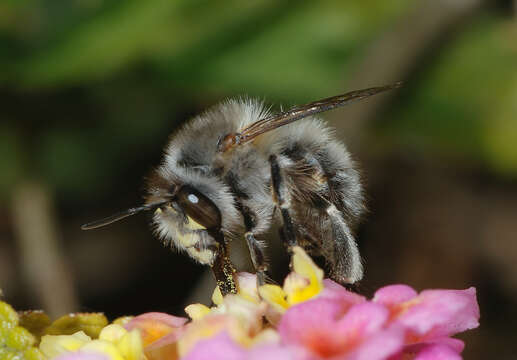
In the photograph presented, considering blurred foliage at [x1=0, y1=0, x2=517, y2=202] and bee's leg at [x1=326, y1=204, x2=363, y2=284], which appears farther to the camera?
blurred foliage at [x1=0, y1=0, x2=517, y2=202]

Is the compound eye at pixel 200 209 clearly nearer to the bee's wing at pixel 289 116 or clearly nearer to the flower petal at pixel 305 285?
the bee's wing at pixel 289 116

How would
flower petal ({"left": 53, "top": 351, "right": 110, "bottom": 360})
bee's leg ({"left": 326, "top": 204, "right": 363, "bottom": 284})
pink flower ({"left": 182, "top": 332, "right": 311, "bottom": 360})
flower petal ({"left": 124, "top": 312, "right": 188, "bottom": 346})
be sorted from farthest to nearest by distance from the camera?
bee's leg ({"left": 326, "top": 204, "right": 363, "bottom": 284}), flower petal ({"left": 124, "top": 312, "right": 188, "bottom": 346}), flower petal ({"left": 53, "top": 351, "right": 110, "bottom": 360}), pink flower ({"left": 182, "top": 332, "right": 311, "bottom": 360})

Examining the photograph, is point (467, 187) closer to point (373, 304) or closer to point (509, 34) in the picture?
point (509, 34)

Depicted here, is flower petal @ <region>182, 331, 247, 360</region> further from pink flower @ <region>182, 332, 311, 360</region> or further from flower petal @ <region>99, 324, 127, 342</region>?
flower petal @ <region>99, 324, 127, 342</region>

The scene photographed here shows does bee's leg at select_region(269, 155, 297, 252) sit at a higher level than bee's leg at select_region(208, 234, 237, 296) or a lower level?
higher

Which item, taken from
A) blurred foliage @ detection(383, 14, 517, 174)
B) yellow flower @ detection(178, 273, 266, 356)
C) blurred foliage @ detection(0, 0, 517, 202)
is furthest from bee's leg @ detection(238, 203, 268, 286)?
blurred foliage @ detection(383, 14, 517, 174)

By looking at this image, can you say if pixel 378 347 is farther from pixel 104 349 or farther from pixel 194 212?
pixel 194 212

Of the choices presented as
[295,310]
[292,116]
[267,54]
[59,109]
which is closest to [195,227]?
[292,116]

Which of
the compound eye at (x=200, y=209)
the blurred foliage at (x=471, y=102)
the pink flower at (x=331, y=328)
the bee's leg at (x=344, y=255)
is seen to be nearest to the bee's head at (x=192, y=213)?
the compound eye at (x=200, y=209)
